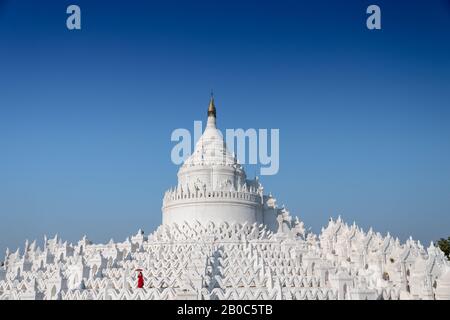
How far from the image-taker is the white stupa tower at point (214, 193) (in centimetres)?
4156

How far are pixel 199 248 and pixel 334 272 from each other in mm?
10261

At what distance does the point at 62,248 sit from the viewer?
41750 millimetres

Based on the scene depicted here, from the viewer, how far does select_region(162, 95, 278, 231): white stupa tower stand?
41562 mm

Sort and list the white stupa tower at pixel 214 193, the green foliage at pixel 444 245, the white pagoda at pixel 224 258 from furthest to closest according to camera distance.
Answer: the green foliage at pixel 444 245
the white stupa tower at pixel 214 193
the white pagoda at pixel 224 258

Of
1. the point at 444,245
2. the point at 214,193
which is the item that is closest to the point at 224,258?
the point at 214,193

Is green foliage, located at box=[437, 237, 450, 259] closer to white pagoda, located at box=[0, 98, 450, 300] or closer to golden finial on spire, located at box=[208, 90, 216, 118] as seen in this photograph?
white pagoda, located at box=[0, 98, 450, 300]

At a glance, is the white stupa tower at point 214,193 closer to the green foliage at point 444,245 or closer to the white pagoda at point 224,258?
the white pagoda at point 224,258

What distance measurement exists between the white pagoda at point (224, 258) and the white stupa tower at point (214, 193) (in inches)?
3.8

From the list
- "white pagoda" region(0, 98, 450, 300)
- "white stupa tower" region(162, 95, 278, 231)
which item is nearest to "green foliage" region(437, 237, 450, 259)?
"white pagoda" region(0, 98, 450, 300)

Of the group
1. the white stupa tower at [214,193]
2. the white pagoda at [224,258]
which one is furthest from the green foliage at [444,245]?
the white stupa tower at [214,193]

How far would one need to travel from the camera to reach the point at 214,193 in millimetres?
41969

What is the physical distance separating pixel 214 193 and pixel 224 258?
1123cm

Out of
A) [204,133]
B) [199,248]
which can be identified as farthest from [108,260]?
[204,133]
